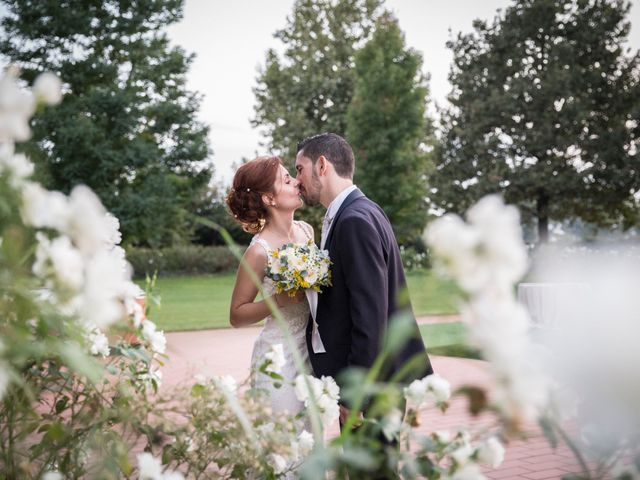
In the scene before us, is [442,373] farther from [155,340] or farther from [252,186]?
[155,340]

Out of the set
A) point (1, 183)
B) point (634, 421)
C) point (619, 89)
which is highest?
point (619, 89)

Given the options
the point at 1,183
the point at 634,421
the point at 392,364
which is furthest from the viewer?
the point at 392,364

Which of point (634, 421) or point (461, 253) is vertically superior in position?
point (461, 253)

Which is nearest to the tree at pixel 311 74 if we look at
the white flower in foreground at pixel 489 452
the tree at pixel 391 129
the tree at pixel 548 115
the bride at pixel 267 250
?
the tree at pixel 391 129

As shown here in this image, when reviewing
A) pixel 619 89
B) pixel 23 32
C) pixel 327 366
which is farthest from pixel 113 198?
pixel 327 366

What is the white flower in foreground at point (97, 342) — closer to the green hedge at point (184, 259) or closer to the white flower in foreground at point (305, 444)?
the white flower in foreground at point (305, 444)

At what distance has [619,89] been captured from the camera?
2767cm

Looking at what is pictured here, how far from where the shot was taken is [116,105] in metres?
29.4

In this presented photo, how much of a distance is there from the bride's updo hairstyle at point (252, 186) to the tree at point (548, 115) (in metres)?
24.7

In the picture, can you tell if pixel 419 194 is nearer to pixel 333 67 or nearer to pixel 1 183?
pixel 333 67

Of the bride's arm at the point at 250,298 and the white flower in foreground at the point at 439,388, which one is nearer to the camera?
the white flower in foreground at the point at 439,388

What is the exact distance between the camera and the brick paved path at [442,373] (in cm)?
452

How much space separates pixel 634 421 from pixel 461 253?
51 centimetres

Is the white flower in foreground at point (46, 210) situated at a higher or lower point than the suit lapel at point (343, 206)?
higher
